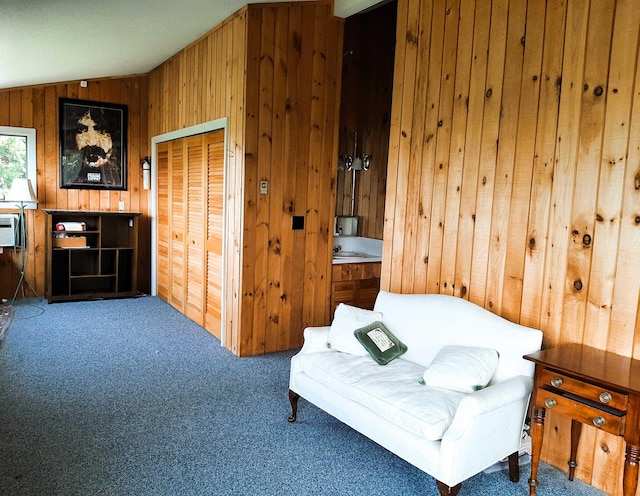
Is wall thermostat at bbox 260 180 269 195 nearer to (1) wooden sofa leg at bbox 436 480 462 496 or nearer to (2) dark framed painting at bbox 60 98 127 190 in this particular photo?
(1) wooden sofa leg at bbox 436 480 462 496

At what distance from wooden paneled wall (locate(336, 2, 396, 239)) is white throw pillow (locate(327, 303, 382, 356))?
91.3 inches

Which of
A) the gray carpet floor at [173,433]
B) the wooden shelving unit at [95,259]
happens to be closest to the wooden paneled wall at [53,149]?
the wooden shelving unit at [95,259]

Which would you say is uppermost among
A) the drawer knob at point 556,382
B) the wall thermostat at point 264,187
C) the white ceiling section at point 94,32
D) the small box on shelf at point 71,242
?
the white ceiling section at point 94,32

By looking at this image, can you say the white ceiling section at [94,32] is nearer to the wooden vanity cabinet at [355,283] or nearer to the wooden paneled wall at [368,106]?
the wooden paneled wall at [368,106]

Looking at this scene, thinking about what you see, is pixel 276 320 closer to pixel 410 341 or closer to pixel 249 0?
pixel 410 341

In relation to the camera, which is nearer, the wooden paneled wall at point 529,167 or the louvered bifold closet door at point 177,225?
the wooden paneled wall at point 529,167

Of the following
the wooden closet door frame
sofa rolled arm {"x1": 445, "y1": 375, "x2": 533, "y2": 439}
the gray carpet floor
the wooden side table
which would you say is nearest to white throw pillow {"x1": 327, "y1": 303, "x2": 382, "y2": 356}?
the gray carpet floor

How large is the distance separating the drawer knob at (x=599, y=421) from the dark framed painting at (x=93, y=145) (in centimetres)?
606

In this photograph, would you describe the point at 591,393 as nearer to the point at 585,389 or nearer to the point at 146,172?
the point at 585,389

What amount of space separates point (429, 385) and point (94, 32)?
3733 millimetres

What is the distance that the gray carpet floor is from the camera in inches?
96.4

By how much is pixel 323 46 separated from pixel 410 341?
2807 mm

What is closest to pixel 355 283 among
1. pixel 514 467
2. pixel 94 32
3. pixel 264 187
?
pixel 264 187

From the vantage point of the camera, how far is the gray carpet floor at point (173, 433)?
96.4 inches
